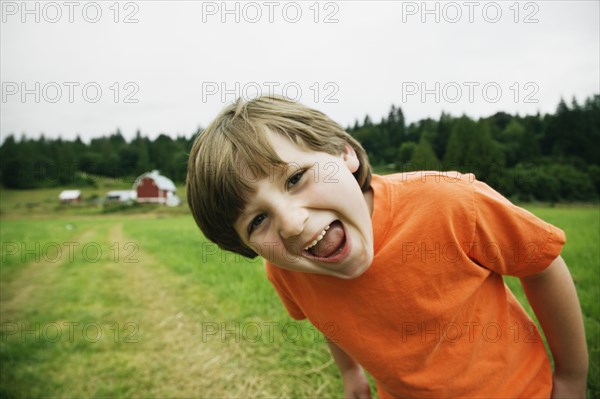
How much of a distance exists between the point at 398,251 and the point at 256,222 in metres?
0.59

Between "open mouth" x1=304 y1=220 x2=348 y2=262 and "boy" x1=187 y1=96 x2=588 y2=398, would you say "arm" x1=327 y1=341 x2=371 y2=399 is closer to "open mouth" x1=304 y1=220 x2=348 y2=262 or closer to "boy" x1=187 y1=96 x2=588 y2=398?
"boy" x1=187 y1=96 x2=588 y2=398

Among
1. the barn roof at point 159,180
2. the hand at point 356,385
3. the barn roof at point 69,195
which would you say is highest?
the barn roof at point 159,180

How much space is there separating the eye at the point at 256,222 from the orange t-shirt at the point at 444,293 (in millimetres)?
428

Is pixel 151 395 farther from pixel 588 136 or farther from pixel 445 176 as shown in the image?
pixel 588 136

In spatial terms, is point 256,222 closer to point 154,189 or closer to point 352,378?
point 352,378

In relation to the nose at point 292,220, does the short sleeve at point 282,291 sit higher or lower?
lower

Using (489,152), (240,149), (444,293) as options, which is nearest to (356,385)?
(444,293)

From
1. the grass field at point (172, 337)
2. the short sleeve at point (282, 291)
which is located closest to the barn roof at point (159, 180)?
the grass field at point (172, 337)

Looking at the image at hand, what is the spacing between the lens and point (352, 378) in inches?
79.0

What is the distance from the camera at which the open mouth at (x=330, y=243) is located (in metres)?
1.35

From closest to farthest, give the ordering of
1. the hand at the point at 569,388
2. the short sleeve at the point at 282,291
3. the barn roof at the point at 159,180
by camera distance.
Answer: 1. the hand at the point at 569,388
2. the short sleeve at the point at 282,291
3. the barn roof at the point at 159,180

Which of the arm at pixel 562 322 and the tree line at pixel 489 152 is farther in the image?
the tree line at pixel 489 152

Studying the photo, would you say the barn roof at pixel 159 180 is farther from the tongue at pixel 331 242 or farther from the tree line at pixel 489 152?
the tongue at pixel 331 242

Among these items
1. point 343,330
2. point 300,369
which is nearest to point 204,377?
point 300,369
